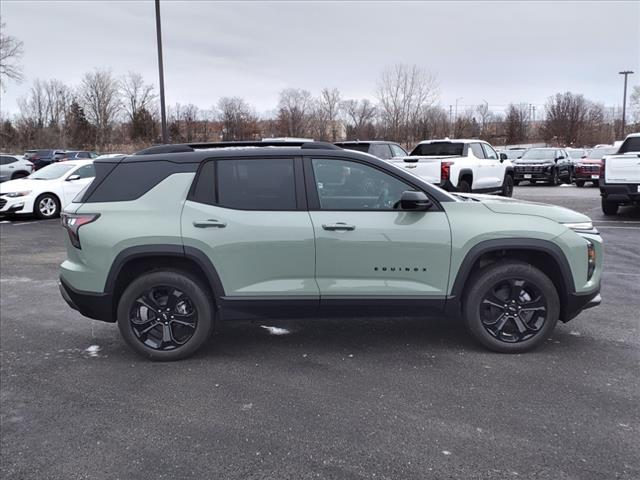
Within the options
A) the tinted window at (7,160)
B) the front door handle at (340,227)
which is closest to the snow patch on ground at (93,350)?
the front door handle at (340,227)

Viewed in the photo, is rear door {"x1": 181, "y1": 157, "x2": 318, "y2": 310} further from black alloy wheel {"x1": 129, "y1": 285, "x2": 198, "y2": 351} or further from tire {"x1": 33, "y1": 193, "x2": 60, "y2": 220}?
tire {"x1": 33, "y1": 193, "x2": 60, "y2": 220}

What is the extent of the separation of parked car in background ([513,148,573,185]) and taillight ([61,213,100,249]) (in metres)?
23.3

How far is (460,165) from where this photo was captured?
13.5m

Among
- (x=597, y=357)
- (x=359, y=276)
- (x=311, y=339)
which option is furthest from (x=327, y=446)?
(x=597, y=357)

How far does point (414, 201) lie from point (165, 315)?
2.22 meters

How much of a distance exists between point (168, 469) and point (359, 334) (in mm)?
2486

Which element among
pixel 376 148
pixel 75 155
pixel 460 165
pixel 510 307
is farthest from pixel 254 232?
pixel 75 155

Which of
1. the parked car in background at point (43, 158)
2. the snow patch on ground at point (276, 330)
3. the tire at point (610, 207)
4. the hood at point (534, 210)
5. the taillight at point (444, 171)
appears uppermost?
the parked car in background at point (43, 158)

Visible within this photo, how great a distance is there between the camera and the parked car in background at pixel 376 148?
13.9 metres

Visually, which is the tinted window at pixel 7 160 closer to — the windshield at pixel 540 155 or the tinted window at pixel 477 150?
the tinted window at pixel 477 150

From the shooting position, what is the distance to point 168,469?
297cm

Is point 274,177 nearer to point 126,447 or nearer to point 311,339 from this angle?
point 311,339

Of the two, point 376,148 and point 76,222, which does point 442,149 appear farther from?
point 76,222

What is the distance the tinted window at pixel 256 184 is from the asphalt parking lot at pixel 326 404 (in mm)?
1295
